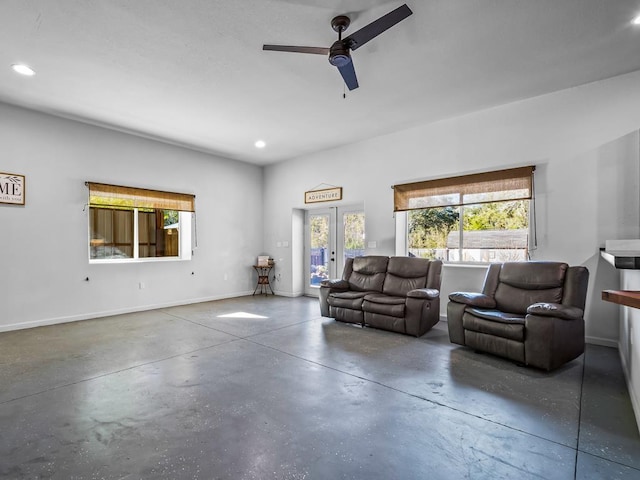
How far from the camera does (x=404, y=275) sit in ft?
15.7

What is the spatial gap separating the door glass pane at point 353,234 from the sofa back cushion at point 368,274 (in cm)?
91

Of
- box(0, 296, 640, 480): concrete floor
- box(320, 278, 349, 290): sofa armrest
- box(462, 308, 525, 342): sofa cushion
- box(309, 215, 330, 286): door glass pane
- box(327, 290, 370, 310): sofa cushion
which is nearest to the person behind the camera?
box(0, 296, 640, 480): concrete floor

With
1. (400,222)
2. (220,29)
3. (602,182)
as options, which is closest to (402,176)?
(400,222)

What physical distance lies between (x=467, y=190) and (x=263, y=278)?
15.3ft

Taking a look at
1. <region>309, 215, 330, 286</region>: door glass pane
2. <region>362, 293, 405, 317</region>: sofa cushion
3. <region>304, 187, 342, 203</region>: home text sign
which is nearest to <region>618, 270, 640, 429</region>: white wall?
<region>362, 293, 405, 317</region>: sofa cushion

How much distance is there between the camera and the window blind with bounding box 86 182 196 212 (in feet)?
16.9

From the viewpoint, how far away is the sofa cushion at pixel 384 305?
166 inches

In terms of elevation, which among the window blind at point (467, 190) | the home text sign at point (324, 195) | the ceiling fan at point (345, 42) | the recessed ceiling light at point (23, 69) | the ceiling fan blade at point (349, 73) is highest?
the recessed ceiling light at point (23, 69)

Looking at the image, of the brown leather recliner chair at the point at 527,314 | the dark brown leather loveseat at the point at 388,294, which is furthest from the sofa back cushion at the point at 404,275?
the brown leather recliner chair at the point at 527,314

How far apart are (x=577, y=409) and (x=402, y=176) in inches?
153

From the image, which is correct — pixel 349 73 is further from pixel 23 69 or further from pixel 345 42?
pixel 23 69

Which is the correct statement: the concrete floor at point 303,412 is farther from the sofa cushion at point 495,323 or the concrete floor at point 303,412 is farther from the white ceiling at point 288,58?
the white ceiling at point 288,58

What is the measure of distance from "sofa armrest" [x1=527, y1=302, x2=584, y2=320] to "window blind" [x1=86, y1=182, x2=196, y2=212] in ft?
18.9

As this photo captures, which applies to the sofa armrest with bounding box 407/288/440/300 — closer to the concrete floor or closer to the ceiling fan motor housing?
the concrete floor
